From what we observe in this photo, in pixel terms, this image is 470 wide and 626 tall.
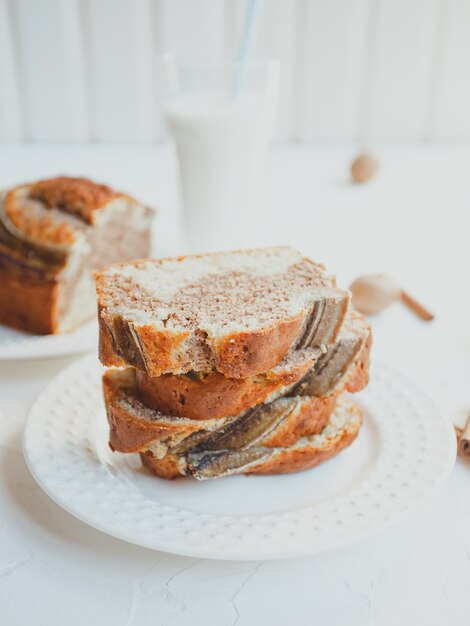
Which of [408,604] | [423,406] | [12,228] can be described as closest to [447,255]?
[423,406]

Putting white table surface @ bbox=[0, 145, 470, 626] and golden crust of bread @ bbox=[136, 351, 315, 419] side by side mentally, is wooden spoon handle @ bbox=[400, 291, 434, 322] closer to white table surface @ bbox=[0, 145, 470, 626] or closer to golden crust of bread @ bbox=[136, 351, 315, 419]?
white table surface @ bbox=[0, 145, 470, 626]

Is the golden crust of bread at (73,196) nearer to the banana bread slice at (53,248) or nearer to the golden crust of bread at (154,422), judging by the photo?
the banana bread slice at (53,248)

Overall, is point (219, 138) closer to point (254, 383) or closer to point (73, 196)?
point (73, 196)

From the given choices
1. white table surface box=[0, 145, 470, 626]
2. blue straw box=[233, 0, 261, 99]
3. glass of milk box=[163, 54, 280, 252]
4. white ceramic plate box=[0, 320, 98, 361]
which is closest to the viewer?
white table surface box=[0, 145, 470, 626]

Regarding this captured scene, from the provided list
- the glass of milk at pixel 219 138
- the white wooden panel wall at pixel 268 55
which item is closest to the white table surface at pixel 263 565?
the glass of milk at pixel 219 138

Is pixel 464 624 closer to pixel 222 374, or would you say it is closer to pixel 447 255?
pixel 222 374

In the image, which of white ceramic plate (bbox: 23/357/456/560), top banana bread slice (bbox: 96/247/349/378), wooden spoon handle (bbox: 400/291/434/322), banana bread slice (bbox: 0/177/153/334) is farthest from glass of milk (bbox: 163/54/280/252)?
white ceramic plate (bbox: 23/357/456/560)

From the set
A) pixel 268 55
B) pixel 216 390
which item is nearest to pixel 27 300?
pixel 216 390
